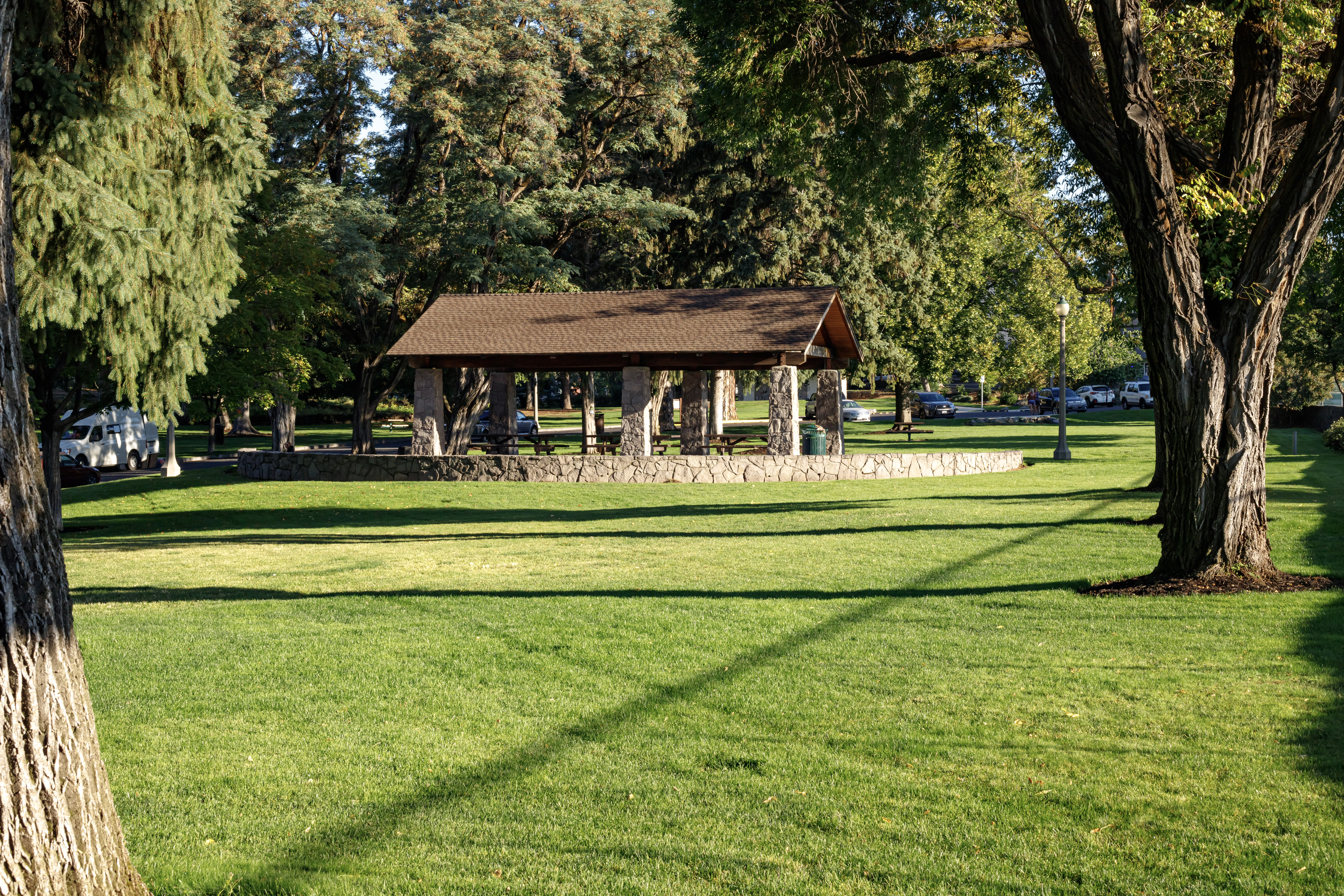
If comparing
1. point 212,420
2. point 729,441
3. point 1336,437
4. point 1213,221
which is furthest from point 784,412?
point 212,420

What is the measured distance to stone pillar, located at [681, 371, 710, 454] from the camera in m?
31.8

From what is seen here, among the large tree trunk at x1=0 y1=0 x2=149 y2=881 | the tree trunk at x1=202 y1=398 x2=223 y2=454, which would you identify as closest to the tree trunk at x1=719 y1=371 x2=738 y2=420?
the tree trunk at x1=202 y1=398 x2=223 y2=454

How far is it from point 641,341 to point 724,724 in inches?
899

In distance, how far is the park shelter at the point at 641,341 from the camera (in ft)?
93.0

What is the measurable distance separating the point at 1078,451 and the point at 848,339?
9.28 m

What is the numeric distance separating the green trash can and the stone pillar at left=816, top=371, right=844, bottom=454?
277 mm

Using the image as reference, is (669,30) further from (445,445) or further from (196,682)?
(196,682)

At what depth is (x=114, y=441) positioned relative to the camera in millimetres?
38594

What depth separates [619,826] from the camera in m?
4.97

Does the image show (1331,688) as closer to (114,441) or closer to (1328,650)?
(1328,650)

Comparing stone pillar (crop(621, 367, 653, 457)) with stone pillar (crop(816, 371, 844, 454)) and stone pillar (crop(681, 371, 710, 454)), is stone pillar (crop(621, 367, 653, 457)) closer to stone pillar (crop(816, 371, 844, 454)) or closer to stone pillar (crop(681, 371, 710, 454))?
stone pillar (crop(681, 371, 710, 454))

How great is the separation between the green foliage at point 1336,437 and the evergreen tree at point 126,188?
31825 millimetres

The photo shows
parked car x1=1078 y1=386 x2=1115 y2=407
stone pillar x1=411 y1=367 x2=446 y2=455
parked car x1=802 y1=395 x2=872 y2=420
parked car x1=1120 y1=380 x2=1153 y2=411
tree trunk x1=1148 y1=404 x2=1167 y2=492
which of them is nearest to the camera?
tree trunk x1=1148 y1=404 x2=1167 y2=492

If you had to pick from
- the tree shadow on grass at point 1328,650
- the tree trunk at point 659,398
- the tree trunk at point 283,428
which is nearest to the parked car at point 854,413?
the tree trunk at point 659,398
